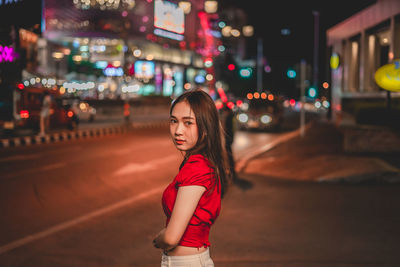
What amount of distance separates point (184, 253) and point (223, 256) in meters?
3.43

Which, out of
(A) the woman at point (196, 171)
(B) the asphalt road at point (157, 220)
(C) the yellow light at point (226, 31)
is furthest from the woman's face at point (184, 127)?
(C) the yellow light at point (226, 31)

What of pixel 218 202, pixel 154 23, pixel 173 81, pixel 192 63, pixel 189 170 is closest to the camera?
pixel 189 170

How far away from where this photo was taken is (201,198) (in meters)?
2.43

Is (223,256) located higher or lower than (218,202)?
lower

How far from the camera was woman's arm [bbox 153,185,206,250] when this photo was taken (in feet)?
7.55

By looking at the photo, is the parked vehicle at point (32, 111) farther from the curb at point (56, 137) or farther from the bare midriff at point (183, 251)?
the bare midriff at point (183, 251)

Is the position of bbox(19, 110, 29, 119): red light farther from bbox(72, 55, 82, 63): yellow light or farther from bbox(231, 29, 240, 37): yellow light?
bbox(231, 29, 240, 37): yellow light

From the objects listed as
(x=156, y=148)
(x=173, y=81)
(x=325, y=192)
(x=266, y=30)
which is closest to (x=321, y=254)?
(x=325, y=192)

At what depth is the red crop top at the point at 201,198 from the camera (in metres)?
2.36

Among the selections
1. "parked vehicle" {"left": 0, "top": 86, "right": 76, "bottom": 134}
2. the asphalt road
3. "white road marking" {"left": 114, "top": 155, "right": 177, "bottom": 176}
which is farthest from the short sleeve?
"parked vehicle" {"left": 0, "top": 86, "right": 76, "bottom": 134}

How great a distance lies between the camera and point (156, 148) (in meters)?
19.0

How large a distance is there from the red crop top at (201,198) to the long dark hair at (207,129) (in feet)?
0.22

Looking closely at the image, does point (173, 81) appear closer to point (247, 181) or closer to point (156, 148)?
point (156, 148)

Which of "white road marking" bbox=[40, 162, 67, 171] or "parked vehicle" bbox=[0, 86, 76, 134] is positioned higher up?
"parked vehicle" bbox=[0, 86, 76, 134]
